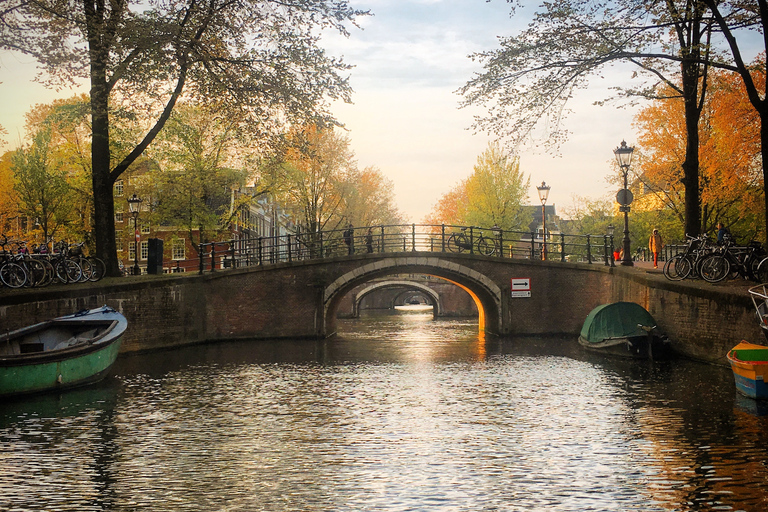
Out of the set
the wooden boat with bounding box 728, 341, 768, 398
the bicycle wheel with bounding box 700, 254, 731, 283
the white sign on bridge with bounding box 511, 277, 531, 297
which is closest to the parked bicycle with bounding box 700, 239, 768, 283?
the bicycle wheel with bounding box 700, 254, 731, 283

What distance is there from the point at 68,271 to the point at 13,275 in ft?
7.31

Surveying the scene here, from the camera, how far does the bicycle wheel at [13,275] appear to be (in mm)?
17078

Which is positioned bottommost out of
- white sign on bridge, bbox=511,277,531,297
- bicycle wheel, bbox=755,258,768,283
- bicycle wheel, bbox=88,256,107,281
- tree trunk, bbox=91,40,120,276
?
white sign on bridge, bbox=511,277,531,297

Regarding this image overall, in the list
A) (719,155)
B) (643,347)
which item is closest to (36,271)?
(643,347)

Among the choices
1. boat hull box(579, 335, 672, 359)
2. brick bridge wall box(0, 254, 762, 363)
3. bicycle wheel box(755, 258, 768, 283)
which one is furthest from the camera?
brick bridge wall box(0, 254, 762, 363)

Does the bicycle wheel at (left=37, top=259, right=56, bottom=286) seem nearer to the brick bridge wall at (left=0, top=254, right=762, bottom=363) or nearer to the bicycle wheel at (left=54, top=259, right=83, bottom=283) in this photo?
the bicycle wheel at (left=54, top=259, right=83, bottom=283)

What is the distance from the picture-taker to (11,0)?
56.2ft

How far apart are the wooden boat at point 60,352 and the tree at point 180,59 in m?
5.94

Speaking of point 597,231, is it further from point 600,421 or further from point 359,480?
point 359,480

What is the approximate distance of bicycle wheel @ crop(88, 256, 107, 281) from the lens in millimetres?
20438

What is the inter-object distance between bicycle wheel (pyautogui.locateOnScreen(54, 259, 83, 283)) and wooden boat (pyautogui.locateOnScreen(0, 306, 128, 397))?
11.3 ft

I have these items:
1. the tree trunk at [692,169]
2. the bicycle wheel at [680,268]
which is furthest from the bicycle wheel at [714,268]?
the tree trunk at [692,169]

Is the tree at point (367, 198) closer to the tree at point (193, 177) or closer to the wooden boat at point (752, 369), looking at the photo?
the tree at point (193, 177)

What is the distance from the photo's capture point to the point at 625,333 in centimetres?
1891
